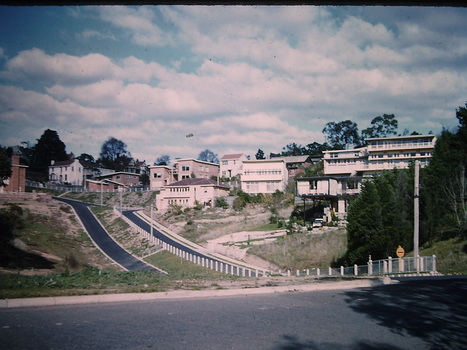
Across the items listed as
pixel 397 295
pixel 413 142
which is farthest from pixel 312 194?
pixel 397 295

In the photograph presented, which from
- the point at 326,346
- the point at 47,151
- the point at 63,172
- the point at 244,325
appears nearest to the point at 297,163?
the point at 63,172

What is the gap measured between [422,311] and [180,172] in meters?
85.7

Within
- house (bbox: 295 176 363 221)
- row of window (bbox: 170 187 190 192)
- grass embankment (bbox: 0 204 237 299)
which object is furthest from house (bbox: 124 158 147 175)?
house (bbox: 295 176 363 221)

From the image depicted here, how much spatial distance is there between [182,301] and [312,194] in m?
50.2

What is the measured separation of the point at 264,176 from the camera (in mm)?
79062

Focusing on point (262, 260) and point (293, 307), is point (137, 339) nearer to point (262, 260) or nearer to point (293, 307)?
point (293, 307)

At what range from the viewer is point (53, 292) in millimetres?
10016

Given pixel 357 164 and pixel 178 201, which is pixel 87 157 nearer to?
pixel 178 201

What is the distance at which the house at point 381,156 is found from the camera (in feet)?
227

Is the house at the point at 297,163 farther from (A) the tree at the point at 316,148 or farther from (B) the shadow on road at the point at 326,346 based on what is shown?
(B) the shadow on road at the point at 326,346

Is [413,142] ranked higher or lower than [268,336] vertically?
higher

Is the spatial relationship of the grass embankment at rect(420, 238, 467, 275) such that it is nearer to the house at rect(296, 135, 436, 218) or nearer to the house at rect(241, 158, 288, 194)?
the house at rect(296, 135, 436, 218)

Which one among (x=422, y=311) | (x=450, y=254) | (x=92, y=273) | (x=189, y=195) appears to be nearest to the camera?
(x=422, y=311)

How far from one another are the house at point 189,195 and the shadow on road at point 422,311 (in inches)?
2506
